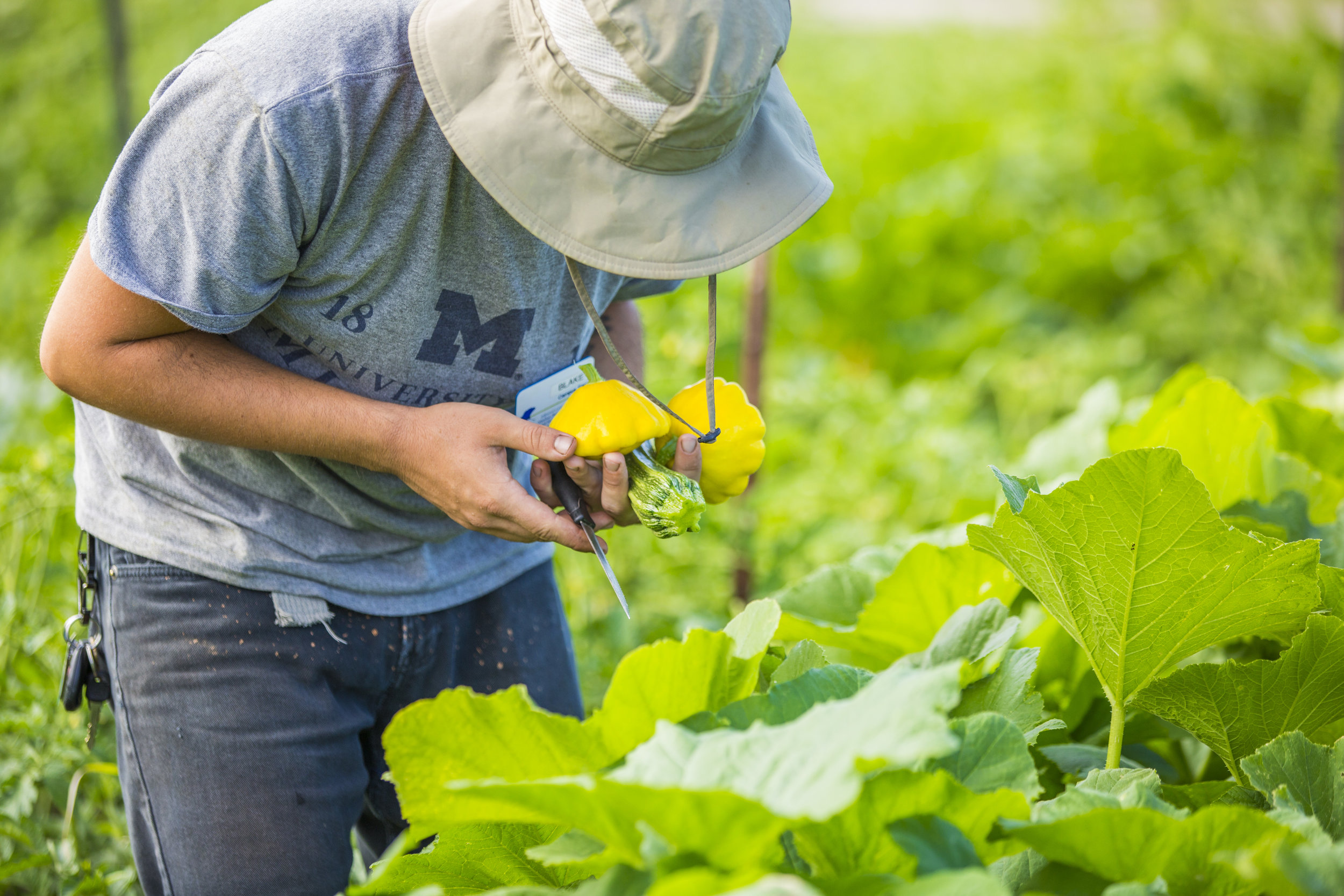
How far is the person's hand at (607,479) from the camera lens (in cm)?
157

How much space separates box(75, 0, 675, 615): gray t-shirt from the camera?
1.36m

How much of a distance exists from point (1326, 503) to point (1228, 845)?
1252 millimetres

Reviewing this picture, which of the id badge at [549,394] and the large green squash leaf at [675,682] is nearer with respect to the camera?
the large green squash leaf at [675,682]

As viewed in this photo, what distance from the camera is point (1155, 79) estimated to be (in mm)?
7730

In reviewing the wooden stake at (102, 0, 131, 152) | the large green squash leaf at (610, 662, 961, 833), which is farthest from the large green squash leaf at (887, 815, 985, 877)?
the wooden stake at (102, 0, 131, 152)

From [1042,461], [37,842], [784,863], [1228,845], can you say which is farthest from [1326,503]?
[37,842]

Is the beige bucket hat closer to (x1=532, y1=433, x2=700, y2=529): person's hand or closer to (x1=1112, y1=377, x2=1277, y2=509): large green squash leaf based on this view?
(x1=532, y1=433, x2=700, y2=529): person's hand

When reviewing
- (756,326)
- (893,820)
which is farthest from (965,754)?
(756,326)

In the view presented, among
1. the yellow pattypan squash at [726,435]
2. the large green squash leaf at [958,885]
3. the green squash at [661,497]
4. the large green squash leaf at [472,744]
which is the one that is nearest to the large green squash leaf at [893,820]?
the large green squash leaf at [958,885]

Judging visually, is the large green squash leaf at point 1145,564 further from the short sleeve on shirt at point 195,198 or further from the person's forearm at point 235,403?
the short sleeve on shirt at point 195,198

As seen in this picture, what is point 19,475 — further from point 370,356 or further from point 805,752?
point 805,752

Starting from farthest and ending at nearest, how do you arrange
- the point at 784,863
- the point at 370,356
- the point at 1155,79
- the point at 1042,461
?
the point at 1155,79 < the point at 1042,461 < the point at 370,356 < the point at 784,863

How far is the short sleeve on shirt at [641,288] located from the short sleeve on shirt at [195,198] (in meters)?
0.65

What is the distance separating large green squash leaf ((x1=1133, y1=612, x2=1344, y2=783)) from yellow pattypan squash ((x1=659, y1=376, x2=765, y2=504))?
0.64 metres
